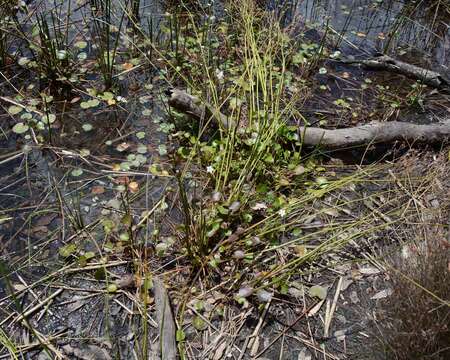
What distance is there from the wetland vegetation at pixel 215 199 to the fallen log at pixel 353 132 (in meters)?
0.01

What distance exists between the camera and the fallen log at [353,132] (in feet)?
9.37

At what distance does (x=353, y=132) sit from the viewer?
9.82 feet

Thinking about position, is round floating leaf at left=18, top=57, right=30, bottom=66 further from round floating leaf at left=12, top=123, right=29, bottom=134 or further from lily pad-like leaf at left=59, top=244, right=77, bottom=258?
lily pad-like leaf at left=59, top=244, right=77, bottom=258

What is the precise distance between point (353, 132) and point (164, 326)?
5.73ft

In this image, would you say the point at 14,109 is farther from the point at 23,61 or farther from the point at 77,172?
the point at 77,172

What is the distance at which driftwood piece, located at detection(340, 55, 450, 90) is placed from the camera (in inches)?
146

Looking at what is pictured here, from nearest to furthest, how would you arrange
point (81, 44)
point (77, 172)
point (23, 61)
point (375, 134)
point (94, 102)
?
1. point (77, 172)
2. point (375, 134)
3. point (94, 102)
4. point (23, 61)
5. point (81, 44)

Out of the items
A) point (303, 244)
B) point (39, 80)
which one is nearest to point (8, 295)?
point (303, 244)

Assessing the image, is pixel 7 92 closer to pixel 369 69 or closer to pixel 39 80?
pixel 39 80

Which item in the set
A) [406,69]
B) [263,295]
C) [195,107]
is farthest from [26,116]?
[406,69]

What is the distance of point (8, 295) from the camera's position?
2.15 meters

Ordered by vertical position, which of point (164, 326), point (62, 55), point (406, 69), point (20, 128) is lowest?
point (164, 326)

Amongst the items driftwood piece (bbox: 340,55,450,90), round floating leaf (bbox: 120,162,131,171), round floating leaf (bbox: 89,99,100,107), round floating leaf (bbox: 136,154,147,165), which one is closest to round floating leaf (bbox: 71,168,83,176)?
round floating leaf (bbox: 120,162,131,171)

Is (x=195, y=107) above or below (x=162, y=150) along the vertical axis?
above
